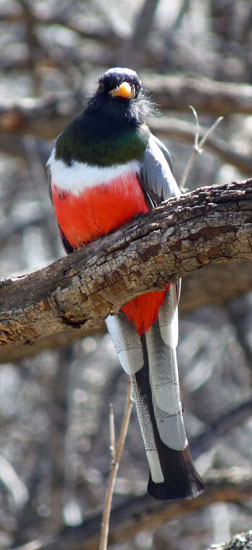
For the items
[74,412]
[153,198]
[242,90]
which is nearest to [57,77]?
[242,90]

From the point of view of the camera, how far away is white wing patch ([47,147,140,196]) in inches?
140

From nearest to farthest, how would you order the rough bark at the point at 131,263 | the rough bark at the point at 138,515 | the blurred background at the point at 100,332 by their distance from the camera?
1. the rough bark at the point at 131,263
2. the rough bark at the point at 138,515
3. the blurred background at the point at 100,332

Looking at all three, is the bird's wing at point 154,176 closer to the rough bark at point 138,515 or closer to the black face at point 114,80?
the black face at point 114,80

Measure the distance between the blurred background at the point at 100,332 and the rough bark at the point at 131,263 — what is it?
1673 millimetres

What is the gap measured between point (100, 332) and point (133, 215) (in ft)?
6.66

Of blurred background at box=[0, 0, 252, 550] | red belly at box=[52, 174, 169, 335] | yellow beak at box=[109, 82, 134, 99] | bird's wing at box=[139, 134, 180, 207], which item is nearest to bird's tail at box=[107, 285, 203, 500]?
red belly at box=[52, 174, 169, 335]

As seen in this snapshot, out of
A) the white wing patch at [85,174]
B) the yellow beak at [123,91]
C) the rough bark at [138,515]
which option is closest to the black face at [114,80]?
the yellow beak at [123,91]

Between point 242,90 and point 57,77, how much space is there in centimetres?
291

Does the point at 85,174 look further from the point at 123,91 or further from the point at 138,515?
the point at 138,515

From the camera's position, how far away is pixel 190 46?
7719mm

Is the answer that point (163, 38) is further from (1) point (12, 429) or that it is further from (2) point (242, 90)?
(1) point (12, 429)

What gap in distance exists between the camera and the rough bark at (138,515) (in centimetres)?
443

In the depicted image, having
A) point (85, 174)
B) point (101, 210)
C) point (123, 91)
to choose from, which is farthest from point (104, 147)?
point (123, 91)

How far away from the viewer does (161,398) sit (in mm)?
3637
